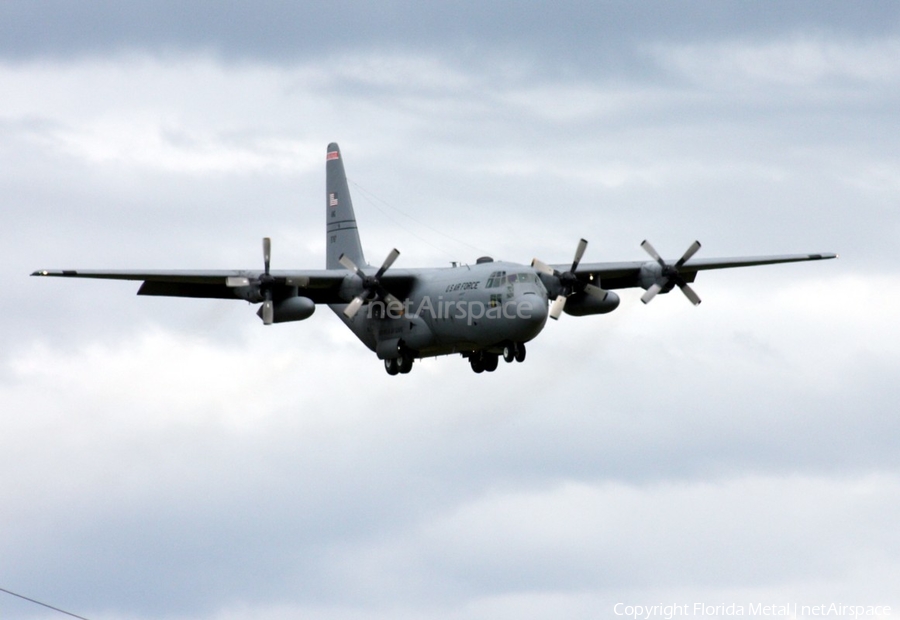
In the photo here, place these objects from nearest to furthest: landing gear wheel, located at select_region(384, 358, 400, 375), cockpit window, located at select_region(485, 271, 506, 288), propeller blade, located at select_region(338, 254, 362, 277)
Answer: cockpit window, located at select_region(485, 271, 506, 288)
propeller blade, located at select_region(338, 254, 362, 277)
landing gear wheel, located at select_region(384, 358, 400, 375)

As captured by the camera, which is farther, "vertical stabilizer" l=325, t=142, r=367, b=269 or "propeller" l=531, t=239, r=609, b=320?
"vertical stabilizer" l=325, t=142, r=367, b=269

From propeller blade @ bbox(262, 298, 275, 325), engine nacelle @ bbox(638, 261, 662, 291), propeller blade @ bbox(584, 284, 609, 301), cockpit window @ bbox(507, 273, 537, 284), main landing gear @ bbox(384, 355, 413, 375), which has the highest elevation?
engine nacelle @ bbox(638, 261, 662, 291)

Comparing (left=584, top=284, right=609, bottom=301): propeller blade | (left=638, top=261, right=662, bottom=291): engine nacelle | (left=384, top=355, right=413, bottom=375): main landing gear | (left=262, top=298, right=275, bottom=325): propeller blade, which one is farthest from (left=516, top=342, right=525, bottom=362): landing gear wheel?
(left=262, top=298, right=275, bottom=325): propeller blade

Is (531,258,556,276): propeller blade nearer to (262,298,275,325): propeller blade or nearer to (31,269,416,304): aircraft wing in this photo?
(31,269,416,304): aircraft wing

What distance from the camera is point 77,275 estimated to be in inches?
1795

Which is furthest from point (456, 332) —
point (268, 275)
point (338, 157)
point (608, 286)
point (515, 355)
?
point (338, 157)

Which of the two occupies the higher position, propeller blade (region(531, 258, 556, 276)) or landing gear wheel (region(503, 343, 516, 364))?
propeller blade (region(531, 258, 556, 276))

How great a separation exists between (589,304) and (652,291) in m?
2.23

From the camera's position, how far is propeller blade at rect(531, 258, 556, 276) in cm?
5031

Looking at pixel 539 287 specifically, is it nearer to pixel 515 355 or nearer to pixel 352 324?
pixel 515 355

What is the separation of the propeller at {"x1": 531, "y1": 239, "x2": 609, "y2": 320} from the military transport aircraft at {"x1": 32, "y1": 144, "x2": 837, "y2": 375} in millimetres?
34

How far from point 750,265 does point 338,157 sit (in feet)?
55.7

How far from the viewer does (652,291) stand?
5184 cm

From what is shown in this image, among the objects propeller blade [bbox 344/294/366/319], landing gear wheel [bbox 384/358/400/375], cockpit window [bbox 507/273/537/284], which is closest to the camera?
cockpit window [bbox 507/273/537/284]
